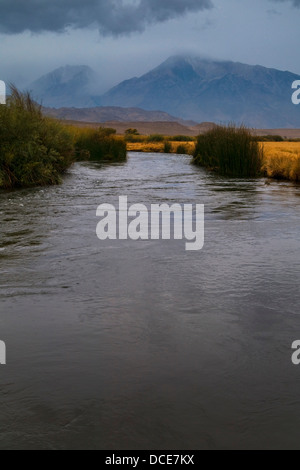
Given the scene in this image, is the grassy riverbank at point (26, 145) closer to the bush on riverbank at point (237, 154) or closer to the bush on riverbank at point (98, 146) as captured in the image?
the bush on riverbank at point (237, 154)

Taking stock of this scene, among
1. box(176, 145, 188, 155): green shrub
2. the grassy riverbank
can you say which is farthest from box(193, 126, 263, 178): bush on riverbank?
box(176, 145, 188, 155): green shrub

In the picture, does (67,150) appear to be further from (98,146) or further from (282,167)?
(98,146)

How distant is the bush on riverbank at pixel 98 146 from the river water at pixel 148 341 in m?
22.4

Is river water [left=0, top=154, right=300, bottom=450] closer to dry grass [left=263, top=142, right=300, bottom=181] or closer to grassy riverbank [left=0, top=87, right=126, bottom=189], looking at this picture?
grassy riverbank [left=0, top=87, right=126, bottom=189]

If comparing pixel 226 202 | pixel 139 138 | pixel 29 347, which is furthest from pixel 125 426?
pixel 139 138

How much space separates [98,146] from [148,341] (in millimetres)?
29078

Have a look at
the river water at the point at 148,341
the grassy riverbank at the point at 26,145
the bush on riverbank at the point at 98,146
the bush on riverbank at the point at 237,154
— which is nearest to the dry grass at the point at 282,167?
the bush on riverbank at the point at 237,154

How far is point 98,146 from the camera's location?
33.5 metres

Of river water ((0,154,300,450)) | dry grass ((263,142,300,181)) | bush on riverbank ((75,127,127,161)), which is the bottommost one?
river water ((0,154,300,450))

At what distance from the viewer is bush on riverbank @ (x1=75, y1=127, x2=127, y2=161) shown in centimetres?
3248

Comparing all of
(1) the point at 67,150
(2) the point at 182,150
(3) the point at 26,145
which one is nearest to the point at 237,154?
(1) the point at 67,150

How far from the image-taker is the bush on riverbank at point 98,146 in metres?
32.5

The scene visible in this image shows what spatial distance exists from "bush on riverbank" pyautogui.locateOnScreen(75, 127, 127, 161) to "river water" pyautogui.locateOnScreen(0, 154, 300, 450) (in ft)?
73.4

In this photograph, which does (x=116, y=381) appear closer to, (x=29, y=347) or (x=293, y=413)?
(x=29, y=347)
